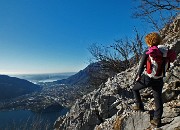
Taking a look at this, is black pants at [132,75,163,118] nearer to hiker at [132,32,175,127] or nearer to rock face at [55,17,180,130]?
hiker at [132,32,175,127]

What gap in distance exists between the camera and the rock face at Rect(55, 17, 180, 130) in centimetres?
680

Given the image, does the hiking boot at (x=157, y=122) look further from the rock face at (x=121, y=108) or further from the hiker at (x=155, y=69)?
the rock face at (x=121, y=108)

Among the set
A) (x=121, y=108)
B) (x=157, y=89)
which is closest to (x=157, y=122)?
(x=157, y=89)

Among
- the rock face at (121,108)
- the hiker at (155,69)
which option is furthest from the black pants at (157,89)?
the rock face at (121,108)

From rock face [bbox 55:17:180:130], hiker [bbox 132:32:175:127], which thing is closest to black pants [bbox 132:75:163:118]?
hiker [bbox 132:32:175:127]

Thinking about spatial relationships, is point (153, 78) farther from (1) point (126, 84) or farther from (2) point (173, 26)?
(2) point (173, 26)

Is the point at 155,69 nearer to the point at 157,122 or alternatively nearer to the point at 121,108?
the point at 157,122

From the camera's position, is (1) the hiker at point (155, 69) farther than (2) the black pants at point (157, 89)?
No

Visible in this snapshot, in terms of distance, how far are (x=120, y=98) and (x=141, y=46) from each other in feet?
50.0

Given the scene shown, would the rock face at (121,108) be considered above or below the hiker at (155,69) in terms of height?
below

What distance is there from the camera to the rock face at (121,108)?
22.3 feet

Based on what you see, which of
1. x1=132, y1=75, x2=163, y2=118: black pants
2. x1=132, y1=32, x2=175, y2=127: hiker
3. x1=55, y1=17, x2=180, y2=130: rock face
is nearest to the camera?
x1=132, y1=32, x2=175, y2=127: hiker

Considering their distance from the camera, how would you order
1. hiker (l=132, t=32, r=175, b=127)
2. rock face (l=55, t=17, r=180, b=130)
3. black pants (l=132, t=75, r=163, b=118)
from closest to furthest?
hiker (l=132, t=32, r=175, b=127), black pants (l=132, t=75, r=163, b=118), rock face (l=55, t=17, r=180, b=130)

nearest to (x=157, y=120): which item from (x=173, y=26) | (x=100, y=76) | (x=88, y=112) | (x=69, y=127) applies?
(x=88, y=112)
